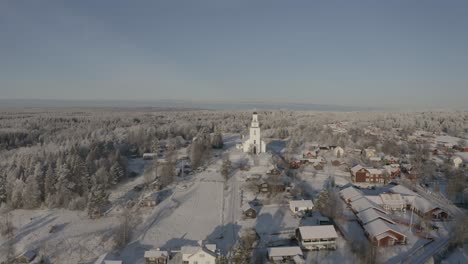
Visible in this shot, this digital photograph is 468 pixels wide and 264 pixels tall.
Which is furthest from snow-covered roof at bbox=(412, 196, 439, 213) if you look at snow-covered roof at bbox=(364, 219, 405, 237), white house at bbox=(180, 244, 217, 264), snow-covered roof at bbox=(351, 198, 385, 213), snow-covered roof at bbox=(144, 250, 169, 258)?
snow-covered roof at bbox=(144, 250, 169, 258)

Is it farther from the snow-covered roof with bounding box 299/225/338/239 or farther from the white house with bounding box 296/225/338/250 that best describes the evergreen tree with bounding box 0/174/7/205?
the white house with bounding box 296/225/338/250

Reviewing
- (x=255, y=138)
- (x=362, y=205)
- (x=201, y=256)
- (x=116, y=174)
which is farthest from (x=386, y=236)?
(x=116, y=174)

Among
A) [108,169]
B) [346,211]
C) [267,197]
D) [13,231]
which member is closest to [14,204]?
[13,231]

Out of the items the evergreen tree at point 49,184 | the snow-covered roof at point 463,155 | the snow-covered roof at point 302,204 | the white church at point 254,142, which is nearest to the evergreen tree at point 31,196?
the evergreen tree at point 49,184

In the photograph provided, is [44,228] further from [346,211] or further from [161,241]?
[346,211]

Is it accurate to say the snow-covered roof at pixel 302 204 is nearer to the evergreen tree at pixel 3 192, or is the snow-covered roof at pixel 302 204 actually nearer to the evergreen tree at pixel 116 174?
the evergreen tree at pixel 116 174

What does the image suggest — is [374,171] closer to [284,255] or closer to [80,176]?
[284,255]
